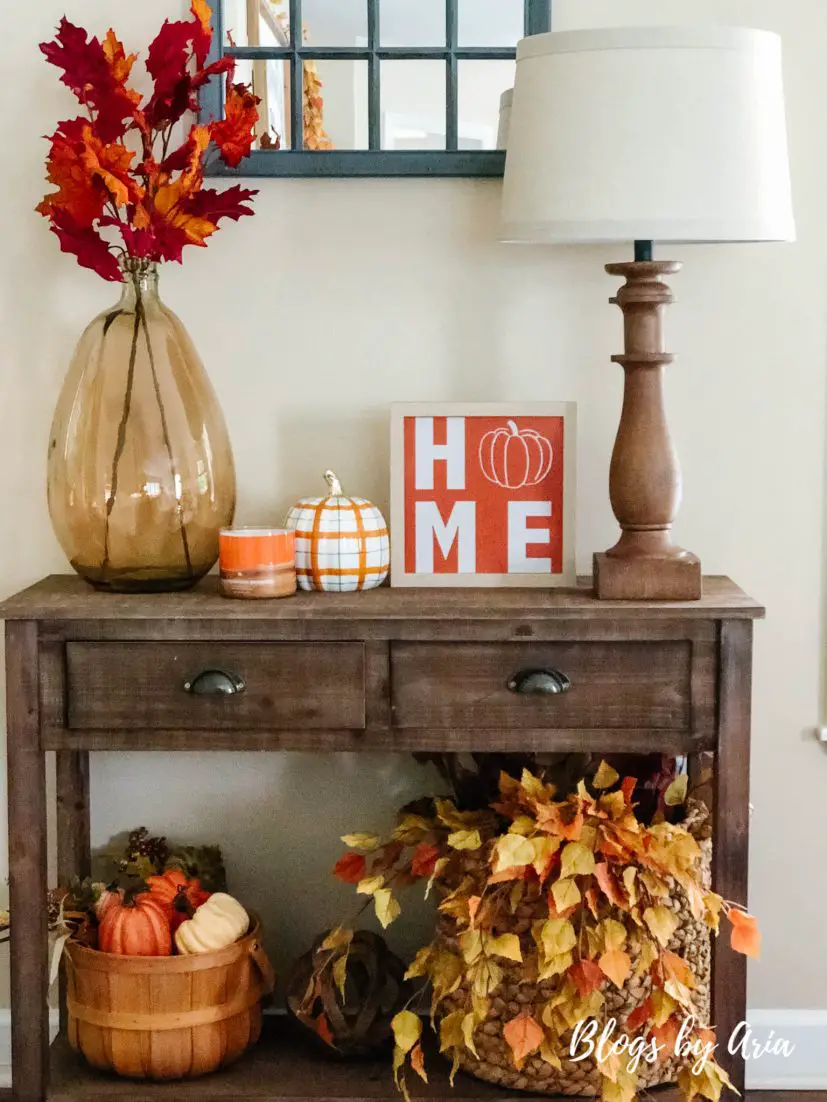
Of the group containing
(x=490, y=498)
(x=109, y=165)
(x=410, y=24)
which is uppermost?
(x=410, y=24)

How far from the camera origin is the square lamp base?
1723mm

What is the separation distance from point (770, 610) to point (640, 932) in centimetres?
62

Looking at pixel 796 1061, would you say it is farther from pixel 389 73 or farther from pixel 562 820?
pixel 389 73

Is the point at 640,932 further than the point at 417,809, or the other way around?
the point at 417,809

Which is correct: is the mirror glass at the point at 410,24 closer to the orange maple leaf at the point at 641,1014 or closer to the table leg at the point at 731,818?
the table leg at the point at 731,818

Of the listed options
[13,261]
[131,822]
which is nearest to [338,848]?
[131,822]

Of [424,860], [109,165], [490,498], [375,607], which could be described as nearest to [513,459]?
[490,498]

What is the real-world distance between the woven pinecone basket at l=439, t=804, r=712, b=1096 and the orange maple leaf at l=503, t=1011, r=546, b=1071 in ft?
0.11

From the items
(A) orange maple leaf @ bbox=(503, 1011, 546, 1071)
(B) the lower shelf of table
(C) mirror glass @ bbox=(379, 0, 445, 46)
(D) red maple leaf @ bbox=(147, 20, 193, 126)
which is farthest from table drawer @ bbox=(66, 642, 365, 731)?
(C) mirror glass @ bbox=(379, 0, 445, 46)

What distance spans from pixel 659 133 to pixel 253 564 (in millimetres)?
798

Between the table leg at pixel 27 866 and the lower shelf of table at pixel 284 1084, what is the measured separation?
109 millimetres

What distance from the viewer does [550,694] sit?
169 centimetres

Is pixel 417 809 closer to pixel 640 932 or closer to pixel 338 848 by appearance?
pixel 338 848

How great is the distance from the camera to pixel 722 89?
1.61 metres
